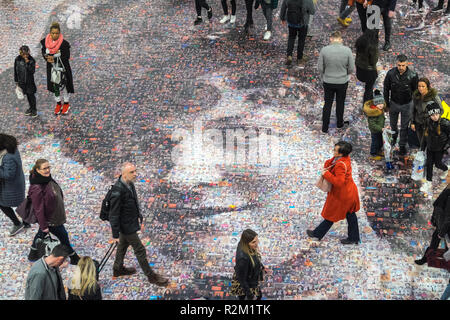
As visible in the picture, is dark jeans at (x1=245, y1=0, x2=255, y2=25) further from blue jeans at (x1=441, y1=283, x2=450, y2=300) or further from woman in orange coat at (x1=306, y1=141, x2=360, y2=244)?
blue jeans at (x1=441, y1=283, x2=450, y2=300)

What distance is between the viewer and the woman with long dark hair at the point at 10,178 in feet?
22.1

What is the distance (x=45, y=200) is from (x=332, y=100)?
4696 mm

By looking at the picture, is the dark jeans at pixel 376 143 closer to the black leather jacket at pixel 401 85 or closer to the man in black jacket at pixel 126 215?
the black leather jacket at pixel 401 85

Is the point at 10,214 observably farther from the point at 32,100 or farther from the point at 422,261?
the point at 422,261

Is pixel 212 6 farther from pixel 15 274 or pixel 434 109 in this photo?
pixel 15 274

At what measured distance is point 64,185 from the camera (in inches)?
321

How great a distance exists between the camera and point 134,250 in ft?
20.7

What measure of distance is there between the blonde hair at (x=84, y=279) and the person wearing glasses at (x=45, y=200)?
64.4 inches

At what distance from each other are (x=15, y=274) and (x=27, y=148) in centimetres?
277

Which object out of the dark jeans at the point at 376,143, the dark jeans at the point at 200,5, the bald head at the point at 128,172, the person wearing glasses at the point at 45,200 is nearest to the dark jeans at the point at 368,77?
the dark jeans at the point at 376,143

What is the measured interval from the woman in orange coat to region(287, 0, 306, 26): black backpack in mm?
4221

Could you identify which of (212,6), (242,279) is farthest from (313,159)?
(212,6)

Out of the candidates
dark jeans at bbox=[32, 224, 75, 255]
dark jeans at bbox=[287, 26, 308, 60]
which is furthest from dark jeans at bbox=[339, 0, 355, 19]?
dark jeans at bbox=[32, 224, 75, 255]

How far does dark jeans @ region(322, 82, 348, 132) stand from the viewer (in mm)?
8570
